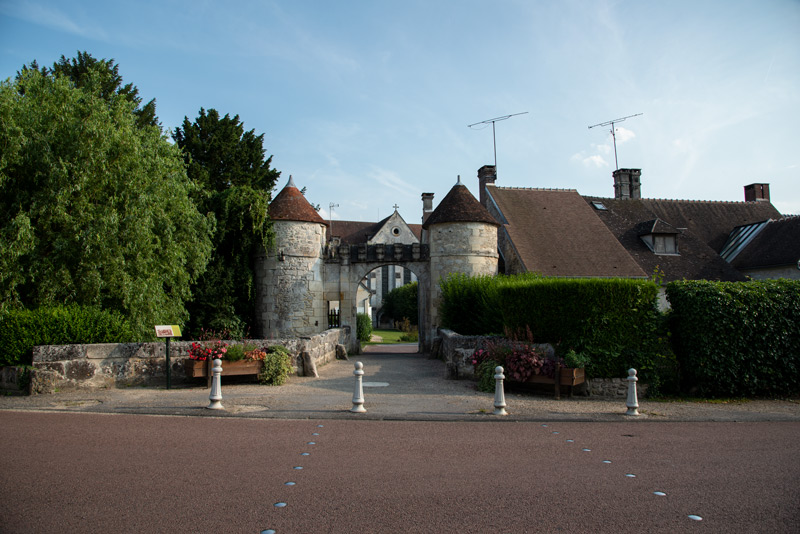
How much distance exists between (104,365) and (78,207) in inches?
180

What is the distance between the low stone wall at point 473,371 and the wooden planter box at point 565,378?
30cm

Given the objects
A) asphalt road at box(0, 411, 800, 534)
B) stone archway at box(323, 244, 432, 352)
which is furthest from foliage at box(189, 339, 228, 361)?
stone archway at box(323, 244, 432, 352)

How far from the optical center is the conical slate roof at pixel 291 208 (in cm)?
2056

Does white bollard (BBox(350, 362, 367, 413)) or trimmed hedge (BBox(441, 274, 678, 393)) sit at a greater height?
trimmed hedge (BBox(441, 274, 678, 393))

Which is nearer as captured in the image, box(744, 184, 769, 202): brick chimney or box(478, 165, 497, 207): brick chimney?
box(478, 165, 497, 207): brick chimney

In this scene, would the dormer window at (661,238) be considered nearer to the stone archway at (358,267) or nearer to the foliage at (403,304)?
the stone archway at (358,267)

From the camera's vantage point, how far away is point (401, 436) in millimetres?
6719

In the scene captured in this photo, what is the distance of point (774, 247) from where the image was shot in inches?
1008

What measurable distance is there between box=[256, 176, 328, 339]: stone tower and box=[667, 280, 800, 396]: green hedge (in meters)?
13.9

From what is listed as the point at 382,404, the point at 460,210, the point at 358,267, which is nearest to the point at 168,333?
the point at 382,404

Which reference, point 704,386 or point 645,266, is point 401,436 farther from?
point 645,266

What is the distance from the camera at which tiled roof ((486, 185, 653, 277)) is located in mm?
22625

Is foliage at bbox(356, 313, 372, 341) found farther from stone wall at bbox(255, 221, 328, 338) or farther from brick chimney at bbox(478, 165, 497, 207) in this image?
brick chimney at bbox(478, 165, 497, 207)

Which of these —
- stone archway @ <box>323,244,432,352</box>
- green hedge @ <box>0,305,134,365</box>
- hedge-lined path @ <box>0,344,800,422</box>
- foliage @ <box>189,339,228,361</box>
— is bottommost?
hedge-lined path @ <box>0,344,800,422</box>
